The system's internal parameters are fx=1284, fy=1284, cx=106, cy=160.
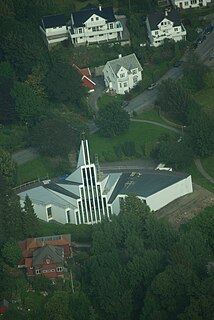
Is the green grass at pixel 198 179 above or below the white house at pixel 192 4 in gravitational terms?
below

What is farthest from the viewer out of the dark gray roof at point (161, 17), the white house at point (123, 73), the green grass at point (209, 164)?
the dark gray roof at point (161, 17)

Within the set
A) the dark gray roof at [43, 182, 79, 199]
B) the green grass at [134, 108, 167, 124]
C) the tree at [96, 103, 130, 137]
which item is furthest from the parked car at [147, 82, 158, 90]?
the dark gray roof at [43, 182, 79, 199]

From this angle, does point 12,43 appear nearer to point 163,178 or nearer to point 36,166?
point 36,166

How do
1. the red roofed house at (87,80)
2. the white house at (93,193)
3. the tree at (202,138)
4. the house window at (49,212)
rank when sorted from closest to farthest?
the white house at (93,193)
the house window at (49,212)
the tree at (202,138)
the red roofed house at (87,80)

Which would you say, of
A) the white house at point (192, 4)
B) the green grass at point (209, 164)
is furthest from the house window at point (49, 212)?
the white house at point (192, 4)

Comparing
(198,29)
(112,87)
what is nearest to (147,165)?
(112,87)

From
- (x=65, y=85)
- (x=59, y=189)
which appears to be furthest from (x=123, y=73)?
(x=59, y=189)

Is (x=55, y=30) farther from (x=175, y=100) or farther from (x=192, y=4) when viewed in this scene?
(x=175, y=100)

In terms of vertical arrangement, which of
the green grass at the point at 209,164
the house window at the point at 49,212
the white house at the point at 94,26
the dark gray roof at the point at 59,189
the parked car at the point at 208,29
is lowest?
the house window at the point at 49,212

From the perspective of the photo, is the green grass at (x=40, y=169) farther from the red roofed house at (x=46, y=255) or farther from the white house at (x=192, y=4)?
the white house at (x=192, y=4)
